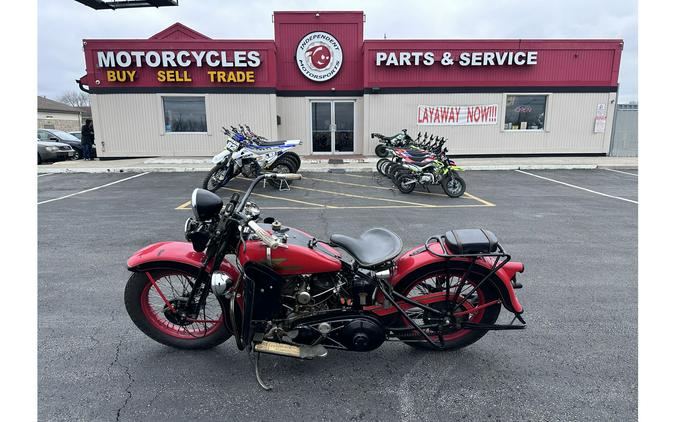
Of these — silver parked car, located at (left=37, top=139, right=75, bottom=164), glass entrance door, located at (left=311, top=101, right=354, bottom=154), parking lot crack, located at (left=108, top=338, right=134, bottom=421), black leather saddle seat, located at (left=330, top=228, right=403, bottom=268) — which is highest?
glass entrance door, located at (left=311, top=101, right=354, bottom=154)

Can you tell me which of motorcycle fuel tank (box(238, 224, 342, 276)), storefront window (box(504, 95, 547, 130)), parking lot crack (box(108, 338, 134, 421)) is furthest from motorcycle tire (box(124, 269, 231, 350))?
storefront window (box(504, 95, 547, 130))

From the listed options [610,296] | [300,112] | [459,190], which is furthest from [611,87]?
[610,296]

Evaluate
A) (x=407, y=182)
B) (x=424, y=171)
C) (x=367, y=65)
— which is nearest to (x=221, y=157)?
(x=407, y=182)

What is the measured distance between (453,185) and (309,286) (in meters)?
7.31

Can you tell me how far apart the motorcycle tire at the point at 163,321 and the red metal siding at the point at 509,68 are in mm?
13945

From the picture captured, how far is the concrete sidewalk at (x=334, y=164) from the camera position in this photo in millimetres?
13305

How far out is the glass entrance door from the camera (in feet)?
53.6

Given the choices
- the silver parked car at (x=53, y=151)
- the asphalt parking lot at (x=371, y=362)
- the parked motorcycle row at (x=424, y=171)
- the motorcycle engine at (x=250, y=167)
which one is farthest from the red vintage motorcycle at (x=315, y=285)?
the silver parked car at (x=53, y=151)

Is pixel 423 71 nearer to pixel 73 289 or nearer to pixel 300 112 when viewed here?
pixel 300 112

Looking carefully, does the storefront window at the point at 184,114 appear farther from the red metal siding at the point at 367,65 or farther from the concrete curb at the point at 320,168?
the concrete curb at the point at 320,168

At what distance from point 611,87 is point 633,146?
9.56 ft

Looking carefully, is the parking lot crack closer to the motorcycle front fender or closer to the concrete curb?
the motorcycle front fender

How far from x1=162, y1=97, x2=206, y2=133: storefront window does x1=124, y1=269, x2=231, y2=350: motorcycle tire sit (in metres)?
14.0

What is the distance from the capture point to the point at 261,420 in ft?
7.73
